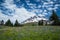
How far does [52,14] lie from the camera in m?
30.5

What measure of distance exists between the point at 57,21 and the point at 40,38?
793 inches

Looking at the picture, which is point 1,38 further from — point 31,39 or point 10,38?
point 31,39

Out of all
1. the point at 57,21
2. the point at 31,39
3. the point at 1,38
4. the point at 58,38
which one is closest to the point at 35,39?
the point at 31,39

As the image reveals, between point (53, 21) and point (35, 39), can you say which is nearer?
point (35, 39)

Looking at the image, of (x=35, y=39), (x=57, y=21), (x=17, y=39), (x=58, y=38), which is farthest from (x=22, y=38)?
(x=57, y=21)

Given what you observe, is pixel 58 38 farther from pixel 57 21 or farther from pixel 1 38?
pixel 57 21

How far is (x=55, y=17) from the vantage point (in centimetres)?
3020

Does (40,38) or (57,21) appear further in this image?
(57,21)

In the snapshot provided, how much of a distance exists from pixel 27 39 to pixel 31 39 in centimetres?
33

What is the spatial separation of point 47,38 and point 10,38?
3091 mm

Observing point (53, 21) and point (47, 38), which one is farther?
point (53, 21)

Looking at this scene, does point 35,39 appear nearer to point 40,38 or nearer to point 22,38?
point 40,38

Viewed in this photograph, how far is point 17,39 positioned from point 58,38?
340cm

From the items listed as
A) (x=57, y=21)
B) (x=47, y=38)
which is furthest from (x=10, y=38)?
(x=57, y=21)
